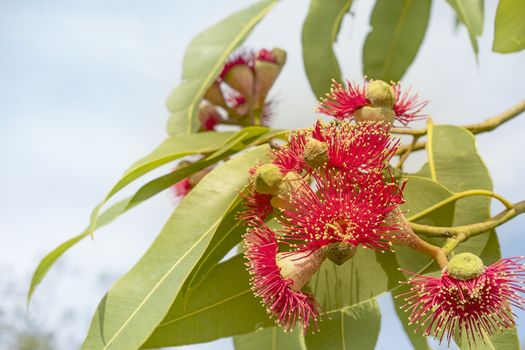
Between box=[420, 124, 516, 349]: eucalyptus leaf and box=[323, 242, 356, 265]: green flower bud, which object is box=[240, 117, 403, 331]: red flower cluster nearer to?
box=[323, 242, 356, 265]: green flower bud

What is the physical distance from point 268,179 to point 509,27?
0.43 metres

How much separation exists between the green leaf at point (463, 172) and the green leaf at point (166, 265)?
0.98ft

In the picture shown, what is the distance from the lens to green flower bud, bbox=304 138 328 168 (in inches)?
39.8

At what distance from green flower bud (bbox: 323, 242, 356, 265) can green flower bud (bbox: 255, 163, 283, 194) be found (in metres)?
0.11

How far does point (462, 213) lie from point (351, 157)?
27 cm

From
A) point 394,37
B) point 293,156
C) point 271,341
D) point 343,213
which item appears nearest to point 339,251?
point 343,213

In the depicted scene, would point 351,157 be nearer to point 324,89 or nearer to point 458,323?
point 458,323

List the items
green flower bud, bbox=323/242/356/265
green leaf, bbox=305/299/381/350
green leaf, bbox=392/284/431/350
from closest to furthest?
1. green flower bud, bbox=323/242/356/265
2. green leaf, bbox=305/299/381/350
3. green leaf, bbox=392/284/431/350

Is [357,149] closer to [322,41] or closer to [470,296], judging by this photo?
[470,296]

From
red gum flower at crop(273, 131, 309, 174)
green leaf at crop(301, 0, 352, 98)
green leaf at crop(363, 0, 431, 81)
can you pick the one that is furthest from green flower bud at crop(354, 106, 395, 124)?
green leaf at crop(363, 0, 431, 81)

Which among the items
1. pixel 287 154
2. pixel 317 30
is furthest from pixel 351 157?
pixel 317 30

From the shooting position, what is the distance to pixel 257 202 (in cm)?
110

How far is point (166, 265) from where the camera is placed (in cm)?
113

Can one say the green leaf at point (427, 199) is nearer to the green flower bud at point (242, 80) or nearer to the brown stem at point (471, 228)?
the brown stem at point (471, 228)
